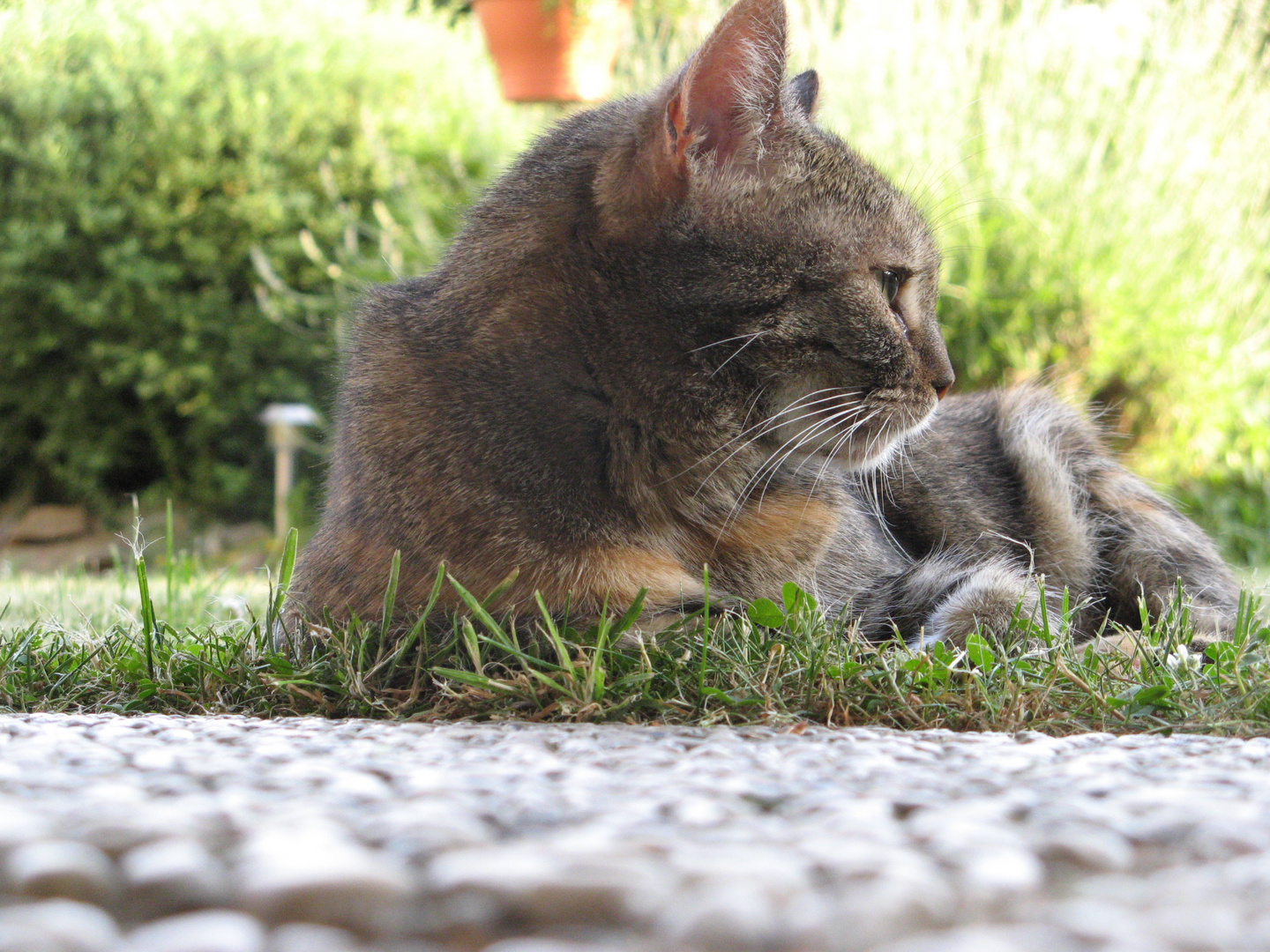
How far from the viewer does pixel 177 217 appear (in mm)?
6516

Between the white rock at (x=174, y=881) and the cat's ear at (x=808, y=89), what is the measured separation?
2.11m

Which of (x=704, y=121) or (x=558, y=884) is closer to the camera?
(x=558, y=884)

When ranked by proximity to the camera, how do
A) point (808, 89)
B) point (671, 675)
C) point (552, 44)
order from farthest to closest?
point (552, 44), point (808, 89), point (671, 675)

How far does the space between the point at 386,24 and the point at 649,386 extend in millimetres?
6830

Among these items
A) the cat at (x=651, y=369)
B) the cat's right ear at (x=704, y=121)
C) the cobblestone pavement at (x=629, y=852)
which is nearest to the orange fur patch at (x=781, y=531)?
the cat at (x=651, y=369)

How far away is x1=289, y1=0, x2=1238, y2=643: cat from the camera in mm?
1933

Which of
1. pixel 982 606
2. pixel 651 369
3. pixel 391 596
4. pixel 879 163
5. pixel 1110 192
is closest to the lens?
pixel 391 596

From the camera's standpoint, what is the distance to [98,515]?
23.2 feet

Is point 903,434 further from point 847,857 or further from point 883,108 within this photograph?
point 883,108

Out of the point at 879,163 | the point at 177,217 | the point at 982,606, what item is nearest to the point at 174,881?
the point at 982,606

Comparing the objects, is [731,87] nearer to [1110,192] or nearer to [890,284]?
[890,284]

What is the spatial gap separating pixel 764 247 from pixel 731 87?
29 cm

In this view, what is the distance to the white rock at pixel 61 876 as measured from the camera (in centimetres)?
77

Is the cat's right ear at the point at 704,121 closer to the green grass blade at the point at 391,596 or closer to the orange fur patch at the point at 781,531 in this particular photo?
the orange fur patch at the point at 781,531
